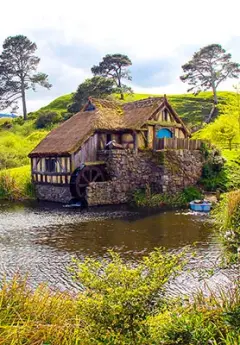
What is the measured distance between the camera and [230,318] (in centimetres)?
515

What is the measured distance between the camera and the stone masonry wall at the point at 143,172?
23.7 meters

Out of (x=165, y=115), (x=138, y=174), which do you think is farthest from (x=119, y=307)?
(x=165, y=115)

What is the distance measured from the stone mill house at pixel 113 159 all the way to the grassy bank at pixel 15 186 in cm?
61

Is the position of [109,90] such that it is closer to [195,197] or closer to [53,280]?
[195,197]

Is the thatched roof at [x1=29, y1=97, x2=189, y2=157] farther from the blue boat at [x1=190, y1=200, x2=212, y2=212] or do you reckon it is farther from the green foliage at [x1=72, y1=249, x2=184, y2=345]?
the green foliage at [x1=72, y1=249, x2=184, y2=345]

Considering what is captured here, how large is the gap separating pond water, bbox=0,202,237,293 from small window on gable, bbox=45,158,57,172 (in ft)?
14.4

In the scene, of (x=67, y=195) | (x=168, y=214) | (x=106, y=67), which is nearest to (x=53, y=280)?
(x=168, y=214)

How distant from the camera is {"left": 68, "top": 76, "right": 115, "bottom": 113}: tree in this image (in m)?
46.3

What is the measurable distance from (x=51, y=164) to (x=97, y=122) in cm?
413

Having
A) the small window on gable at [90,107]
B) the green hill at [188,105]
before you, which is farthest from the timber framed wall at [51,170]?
the green hill at [188,105]

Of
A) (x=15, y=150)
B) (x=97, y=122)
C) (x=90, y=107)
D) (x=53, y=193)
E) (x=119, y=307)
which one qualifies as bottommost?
(x=53, y=193)

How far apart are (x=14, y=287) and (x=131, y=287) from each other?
1.99 meters

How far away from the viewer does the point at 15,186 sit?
26.0 metres

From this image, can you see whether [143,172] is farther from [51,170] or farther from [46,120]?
[46,120]
